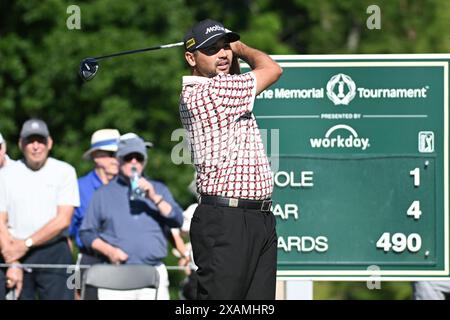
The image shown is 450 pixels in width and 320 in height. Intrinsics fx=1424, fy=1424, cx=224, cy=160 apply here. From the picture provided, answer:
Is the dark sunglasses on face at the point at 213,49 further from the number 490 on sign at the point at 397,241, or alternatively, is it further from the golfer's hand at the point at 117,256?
the golfer's hand at the point at 117,256

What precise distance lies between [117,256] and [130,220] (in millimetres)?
348

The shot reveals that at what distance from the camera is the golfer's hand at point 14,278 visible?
1210 centimetres

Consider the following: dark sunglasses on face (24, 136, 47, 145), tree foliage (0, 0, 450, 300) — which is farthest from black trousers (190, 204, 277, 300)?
tree foliage (0, 0, 450, 300)

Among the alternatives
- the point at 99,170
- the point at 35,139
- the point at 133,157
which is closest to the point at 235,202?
the point at 133,157

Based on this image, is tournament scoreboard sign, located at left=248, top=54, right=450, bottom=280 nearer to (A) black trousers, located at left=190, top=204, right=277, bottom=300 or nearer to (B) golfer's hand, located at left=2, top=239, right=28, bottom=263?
(B) golfer's hand, located at left=2, top=239, right=28, bottom=263

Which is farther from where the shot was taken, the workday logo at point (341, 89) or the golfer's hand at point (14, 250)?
the golfer's hand at point (14, 250)

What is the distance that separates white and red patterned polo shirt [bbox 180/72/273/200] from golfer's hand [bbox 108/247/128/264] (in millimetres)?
3804

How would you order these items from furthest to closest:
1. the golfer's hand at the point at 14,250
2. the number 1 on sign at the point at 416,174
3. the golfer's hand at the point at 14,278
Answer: the golfer's hand at the point at 14,250 < the golfer's hand at the point at 14,278 < the number 1 on sign at the point at 416,174

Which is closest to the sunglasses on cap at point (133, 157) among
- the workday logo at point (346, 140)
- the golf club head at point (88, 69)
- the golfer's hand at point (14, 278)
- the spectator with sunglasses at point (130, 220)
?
the spectator with sunglasses at point (130, 220)

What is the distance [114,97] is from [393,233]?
44.3 ft

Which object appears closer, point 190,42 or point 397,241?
point 190,42

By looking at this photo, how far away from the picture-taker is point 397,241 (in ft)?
36.7

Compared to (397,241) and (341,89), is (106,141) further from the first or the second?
(397,241)
